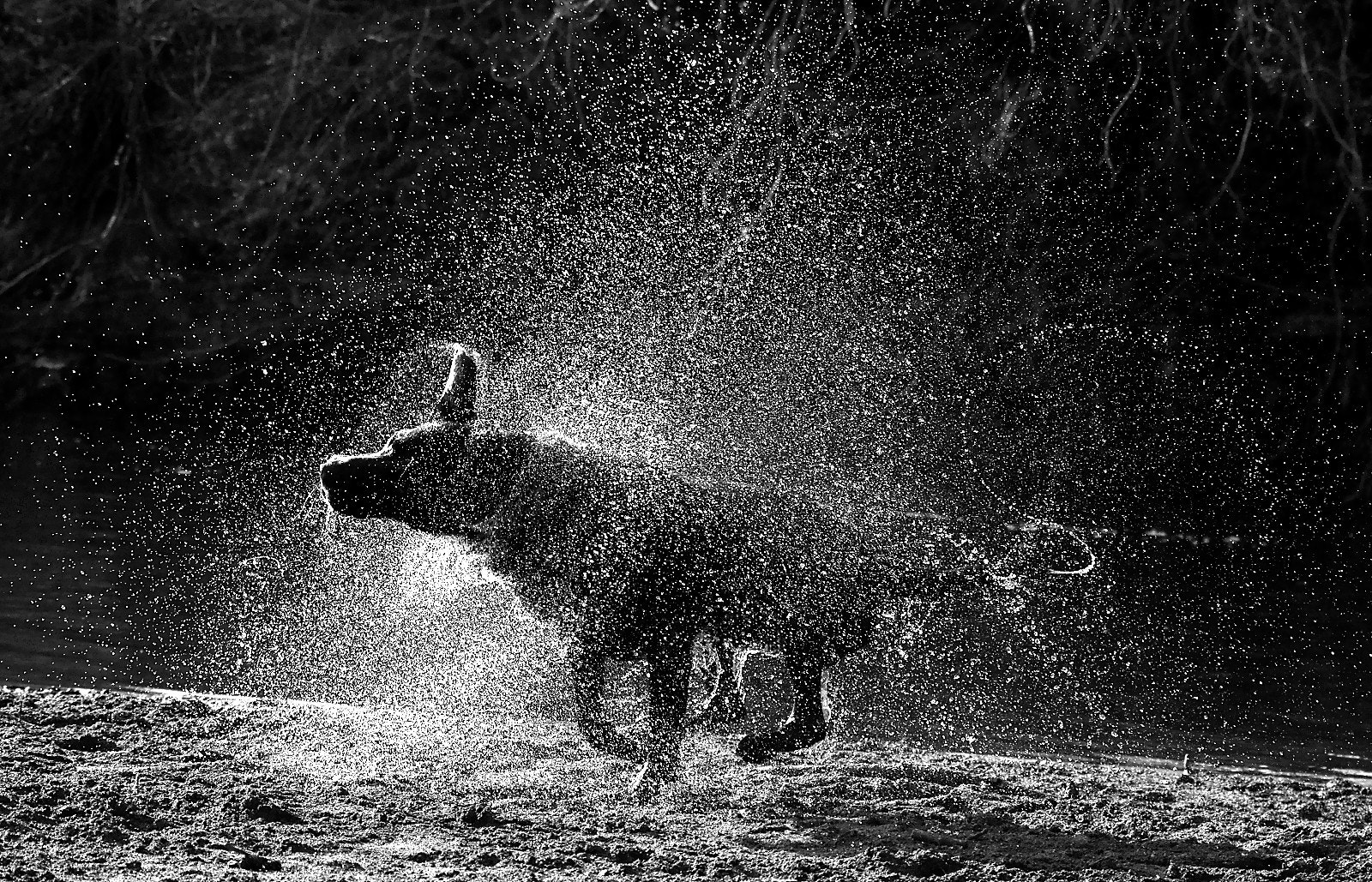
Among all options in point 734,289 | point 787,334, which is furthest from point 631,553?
point 734,289

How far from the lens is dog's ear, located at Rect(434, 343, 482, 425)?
5.09 meters

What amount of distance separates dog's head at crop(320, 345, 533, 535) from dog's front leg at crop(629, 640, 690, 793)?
74 cm

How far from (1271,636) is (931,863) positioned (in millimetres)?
4911

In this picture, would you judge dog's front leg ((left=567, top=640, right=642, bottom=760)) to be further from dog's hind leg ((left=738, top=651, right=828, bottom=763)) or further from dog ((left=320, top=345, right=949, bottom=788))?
dog's hind leg ((left=738, top=651, right=828, bottom=763))

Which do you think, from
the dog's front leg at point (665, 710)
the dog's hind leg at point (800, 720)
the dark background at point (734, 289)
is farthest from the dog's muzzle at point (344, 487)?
the dark background at point (734, 289)

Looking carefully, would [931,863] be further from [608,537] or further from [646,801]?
[608,537]

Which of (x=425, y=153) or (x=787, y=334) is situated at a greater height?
(x=425, y=153)

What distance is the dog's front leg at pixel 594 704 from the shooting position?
484 centimetres

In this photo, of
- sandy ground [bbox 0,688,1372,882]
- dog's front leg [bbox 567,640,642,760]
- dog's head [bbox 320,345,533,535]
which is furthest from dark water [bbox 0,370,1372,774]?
dog's front leg [bbox 567,640,642,760]

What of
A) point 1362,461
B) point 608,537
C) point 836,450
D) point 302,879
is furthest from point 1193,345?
point 302,879

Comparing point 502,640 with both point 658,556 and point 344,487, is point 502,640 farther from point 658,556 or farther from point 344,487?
point 658,556

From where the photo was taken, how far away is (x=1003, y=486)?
14477 millimetres

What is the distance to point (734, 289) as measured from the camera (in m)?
16.0

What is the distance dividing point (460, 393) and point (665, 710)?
122cm
